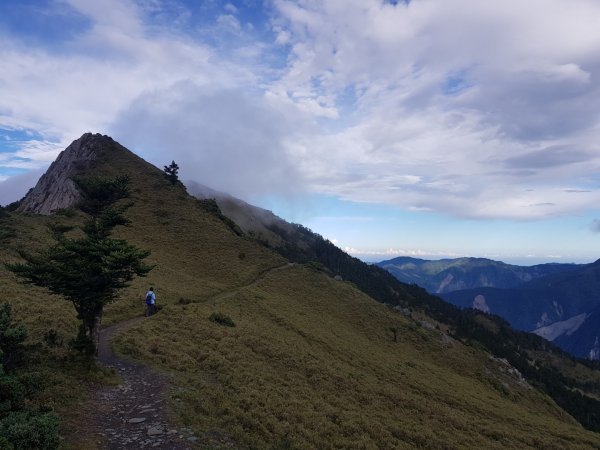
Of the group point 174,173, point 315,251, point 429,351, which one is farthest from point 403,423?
point 315,251

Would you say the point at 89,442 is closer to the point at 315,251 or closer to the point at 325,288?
the point at 325,288

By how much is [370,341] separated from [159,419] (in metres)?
37.8

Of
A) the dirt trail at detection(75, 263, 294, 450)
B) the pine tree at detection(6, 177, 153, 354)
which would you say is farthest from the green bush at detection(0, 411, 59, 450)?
the pine tree at detection(6, 177, 153, 354)

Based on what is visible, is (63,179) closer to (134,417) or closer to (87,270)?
(87,270)

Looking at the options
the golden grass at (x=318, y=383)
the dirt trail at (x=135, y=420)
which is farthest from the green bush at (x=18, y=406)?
the golden grass at (x=318, y=383)

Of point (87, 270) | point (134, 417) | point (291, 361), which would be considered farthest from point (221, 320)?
point (134, 417)

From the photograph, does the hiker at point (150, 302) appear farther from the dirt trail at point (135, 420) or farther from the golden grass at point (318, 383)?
the dirt trail at point (135, 420)

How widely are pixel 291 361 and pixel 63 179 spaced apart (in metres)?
75.4

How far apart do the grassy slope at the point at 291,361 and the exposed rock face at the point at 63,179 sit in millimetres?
19110

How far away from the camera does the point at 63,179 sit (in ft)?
268

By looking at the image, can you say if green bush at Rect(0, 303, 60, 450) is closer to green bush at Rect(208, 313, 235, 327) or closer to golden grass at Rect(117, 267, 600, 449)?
golden grass at Rect(117, 267, 600, 449)

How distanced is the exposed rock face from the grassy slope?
19110 millimetres

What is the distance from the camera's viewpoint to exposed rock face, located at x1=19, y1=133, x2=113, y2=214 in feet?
244

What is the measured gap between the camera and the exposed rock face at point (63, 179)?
74250mm
